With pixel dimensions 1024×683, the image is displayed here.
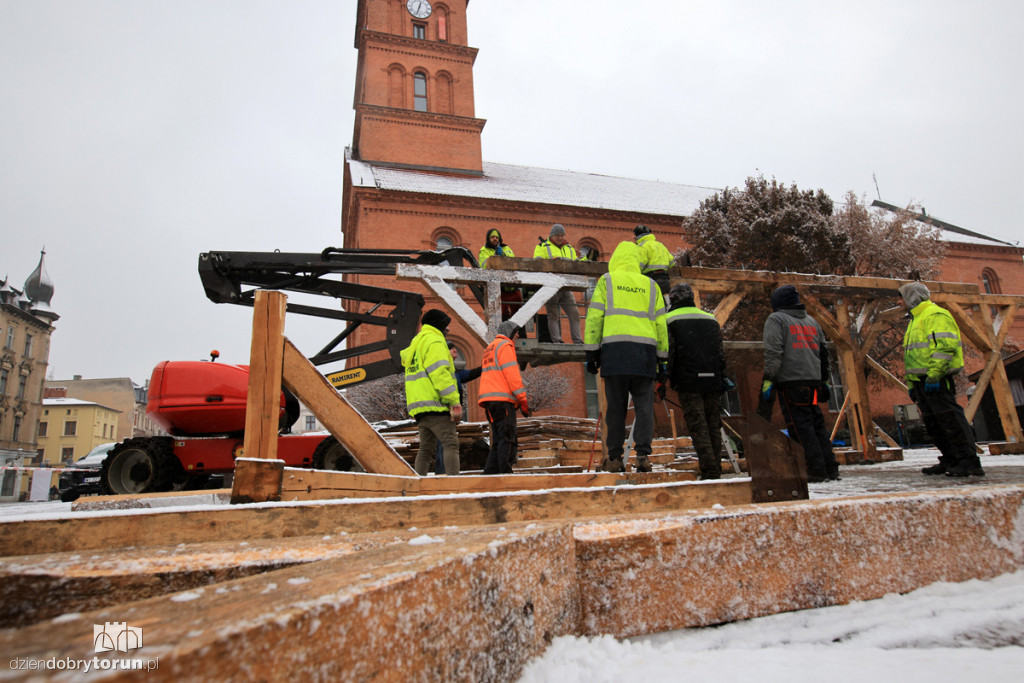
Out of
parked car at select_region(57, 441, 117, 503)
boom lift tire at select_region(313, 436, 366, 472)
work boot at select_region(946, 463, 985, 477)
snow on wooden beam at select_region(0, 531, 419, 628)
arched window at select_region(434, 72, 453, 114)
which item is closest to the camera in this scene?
snow on wooden beam at select_region(0, 531, 419, 628)

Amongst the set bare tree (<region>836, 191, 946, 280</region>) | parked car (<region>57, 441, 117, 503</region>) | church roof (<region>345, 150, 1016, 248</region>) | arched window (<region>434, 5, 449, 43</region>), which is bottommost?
parked car (<region>57, 441, 117, 503</region>)

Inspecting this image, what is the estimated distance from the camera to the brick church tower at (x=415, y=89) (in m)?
26.2

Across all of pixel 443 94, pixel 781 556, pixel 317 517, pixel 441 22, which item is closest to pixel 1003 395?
pixel 781 556

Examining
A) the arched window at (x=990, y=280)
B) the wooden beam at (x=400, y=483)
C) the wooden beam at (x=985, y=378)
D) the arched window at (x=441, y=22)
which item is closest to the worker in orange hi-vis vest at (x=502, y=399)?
the wooden beam at (x=400, y=483)

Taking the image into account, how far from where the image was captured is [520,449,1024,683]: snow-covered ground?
52.4 inches

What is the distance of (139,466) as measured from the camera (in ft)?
21.9

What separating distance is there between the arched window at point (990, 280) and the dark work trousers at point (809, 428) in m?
34.6

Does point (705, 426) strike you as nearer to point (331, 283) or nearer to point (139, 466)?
point (331, 283)

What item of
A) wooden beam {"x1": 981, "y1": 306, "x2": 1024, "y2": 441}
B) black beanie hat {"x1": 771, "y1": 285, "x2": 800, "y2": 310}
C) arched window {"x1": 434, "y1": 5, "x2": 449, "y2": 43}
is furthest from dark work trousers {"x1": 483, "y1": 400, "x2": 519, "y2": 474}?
arched window {"x1": 434, "y1": 5, "x2": 449, "y2": 43}

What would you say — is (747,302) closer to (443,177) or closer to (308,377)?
(443,177)

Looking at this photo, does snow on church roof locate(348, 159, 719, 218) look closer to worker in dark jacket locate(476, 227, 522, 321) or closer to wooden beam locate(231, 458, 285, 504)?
worker in dark jacket locate(476, 227, 522, 321)

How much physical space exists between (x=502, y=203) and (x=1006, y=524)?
2326 cm

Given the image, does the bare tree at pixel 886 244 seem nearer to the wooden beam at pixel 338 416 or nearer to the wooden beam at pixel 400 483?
the wooden beam at pixel 400 483

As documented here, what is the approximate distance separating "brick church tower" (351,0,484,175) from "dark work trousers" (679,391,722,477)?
23.7m
